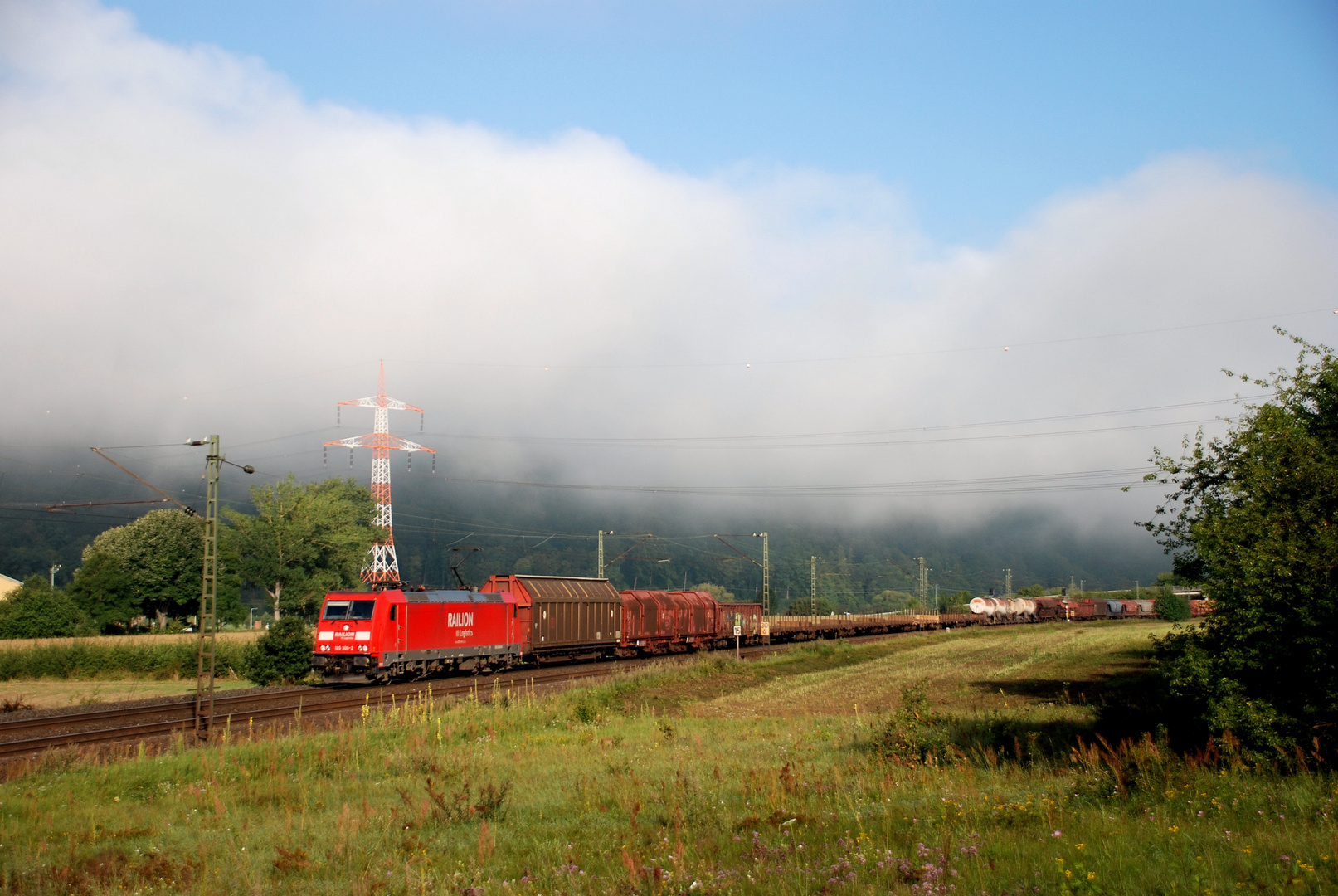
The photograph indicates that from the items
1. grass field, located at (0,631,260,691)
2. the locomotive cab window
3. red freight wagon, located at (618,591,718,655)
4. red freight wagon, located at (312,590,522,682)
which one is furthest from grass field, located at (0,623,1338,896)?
grass field, located at (0,631,260,691)

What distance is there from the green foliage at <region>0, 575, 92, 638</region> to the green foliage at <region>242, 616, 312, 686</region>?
42729 mm

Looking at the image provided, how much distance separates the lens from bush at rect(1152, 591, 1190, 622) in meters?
107

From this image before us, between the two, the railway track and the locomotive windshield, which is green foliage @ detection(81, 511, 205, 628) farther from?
the railway track

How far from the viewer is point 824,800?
1233 cm

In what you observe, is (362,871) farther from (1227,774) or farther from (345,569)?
(345,569)

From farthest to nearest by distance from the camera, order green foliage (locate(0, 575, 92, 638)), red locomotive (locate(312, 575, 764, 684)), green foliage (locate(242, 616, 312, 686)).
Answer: green foliage (locate(0, 575, 92, 638)) < green foliage (locate(242, 616, 312, 686)) < red locomotive (locate(312, 575, 764, 684))

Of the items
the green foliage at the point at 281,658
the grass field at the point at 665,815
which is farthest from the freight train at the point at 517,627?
the grass field at the point at 665,815

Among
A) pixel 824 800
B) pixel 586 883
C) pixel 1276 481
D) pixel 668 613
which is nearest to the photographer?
pixel 586 883

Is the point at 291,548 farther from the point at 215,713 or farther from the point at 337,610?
the point at 215,713

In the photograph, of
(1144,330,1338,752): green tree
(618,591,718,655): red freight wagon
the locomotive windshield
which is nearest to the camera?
(1144,330,1338,752): green tree

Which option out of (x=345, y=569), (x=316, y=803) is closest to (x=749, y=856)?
(x=316, y=803)

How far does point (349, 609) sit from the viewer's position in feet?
115

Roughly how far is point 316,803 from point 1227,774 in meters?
14.1

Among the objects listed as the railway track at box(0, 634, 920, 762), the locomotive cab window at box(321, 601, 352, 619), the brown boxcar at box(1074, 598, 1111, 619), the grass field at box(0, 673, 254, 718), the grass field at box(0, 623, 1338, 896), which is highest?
the locomotive cab window at box(321, 601, 352, 619)
